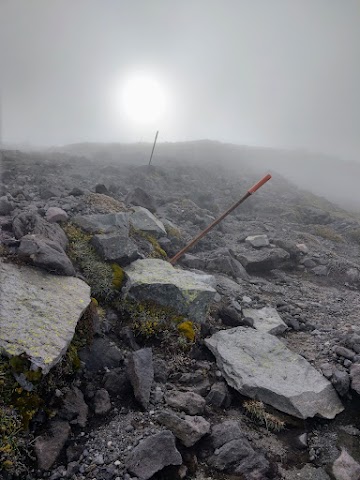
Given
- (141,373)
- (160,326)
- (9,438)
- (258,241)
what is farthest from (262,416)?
(258,241)

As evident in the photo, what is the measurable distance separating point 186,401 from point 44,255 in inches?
159

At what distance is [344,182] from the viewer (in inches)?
2212

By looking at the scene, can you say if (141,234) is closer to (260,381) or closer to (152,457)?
(260,381)

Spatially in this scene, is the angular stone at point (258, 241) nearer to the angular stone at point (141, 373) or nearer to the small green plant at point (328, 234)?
the small green plant at point (328, 234)

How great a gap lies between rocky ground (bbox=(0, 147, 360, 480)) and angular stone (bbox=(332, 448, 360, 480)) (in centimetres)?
2

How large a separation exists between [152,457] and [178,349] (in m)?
2.53

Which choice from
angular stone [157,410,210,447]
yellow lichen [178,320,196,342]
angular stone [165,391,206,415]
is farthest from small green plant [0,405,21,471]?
yellow lichen [178,320,196,342]

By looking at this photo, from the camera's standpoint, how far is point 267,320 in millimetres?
9008

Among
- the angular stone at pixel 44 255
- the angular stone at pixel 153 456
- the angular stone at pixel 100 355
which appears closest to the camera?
the angular stone at pixel 153 456

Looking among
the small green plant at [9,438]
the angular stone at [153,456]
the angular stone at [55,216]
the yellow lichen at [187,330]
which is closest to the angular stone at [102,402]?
the angular stone at [153,456]

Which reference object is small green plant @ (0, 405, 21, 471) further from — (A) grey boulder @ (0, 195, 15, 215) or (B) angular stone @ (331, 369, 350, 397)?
(A) grey boulder @ (0, 195, 15, 215)

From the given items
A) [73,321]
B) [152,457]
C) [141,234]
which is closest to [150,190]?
[141,234]

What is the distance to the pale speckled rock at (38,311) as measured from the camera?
481 cm

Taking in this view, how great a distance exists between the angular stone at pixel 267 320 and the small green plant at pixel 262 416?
250 cm
